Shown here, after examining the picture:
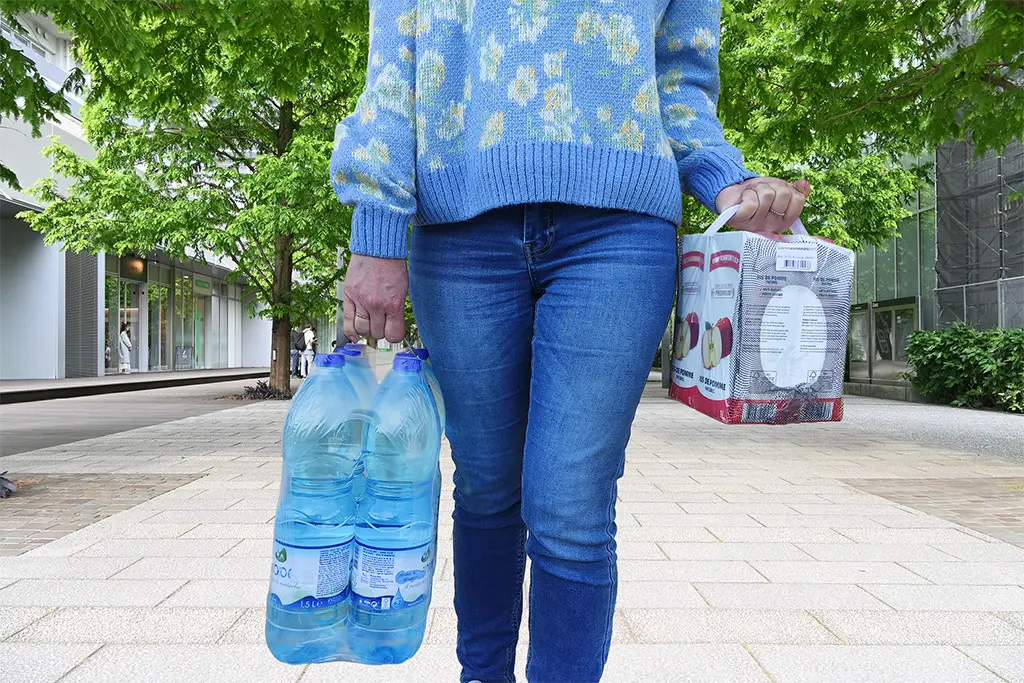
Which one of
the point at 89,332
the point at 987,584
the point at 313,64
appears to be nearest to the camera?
the point at 987,584

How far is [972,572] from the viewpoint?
3904 millimetres

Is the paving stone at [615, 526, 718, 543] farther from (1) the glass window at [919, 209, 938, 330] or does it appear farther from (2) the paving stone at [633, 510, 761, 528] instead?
(1) the glass window at [919, 209, 938, 330]

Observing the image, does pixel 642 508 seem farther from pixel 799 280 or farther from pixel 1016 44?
pixel 1016 44

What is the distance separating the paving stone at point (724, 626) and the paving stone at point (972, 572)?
38.5 inches

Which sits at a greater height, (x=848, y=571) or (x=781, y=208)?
(x=781, y=208)

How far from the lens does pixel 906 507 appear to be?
557cm

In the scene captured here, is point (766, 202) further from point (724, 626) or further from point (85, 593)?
point (85, 593)

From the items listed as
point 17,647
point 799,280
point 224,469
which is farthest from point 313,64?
point 799,280

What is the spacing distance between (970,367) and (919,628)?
47.0 feet

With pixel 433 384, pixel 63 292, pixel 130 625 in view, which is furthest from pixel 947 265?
pixel 63 292

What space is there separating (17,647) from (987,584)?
3.72m

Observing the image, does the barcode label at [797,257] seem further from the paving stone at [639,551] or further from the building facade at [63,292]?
the building facade at [63,292]

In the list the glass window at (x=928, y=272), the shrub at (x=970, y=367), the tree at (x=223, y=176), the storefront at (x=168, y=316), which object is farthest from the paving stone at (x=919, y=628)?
the storefront at (x=168, y=316)

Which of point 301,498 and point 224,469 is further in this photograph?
point 224,469
